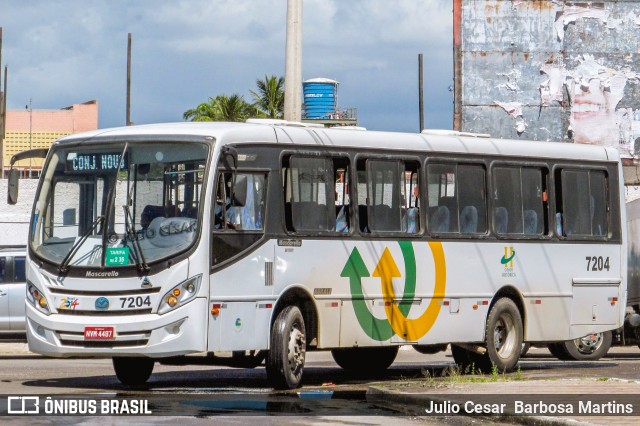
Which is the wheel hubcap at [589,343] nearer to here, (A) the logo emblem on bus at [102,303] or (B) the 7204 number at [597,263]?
(B) the 7204 number at [597,263]

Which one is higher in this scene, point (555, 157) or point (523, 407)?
point (555, 157)

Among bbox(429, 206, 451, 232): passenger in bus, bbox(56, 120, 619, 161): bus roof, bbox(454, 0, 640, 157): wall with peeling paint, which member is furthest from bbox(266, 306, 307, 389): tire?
bbox(454, 0, 640, 157): wall with peeling paint

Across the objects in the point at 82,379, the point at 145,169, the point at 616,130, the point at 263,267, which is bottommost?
the point at 82,379

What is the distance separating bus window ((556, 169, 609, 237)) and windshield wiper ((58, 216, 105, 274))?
24.1ft

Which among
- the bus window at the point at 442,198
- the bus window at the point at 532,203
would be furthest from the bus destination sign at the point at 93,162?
the bus window at the point at 532,203

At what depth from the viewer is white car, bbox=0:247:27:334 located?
26266 millimetres

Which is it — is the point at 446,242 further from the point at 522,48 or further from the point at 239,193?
the point at 522,48

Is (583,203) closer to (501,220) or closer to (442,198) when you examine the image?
(501,220)

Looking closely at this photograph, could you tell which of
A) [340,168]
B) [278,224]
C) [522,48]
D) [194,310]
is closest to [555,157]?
[340,168]

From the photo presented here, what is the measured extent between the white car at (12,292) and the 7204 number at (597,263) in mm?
10193

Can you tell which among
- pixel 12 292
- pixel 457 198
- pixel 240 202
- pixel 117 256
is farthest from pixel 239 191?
pixel 12 292

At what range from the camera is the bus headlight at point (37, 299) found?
1638 cm

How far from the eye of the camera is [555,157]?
69.4 ft

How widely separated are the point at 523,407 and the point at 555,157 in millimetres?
8033
